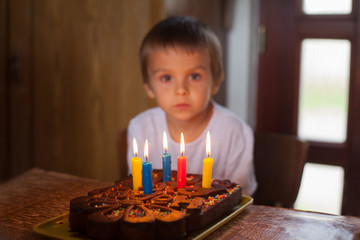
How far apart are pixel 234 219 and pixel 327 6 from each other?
2.13m

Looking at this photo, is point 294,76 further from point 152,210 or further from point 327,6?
point 152,210

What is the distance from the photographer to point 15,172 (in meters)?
2.69

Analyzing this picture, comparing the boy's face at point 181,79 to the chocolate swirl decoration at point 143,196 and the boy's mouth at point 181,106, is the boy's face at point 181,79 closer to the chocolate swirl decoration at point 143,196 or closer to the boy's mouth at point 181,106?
the boy's mouth at point 181,106

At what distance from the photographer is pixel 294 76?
285 centimetres

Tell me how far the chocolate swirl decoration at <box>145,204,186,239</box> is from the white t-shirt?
70 centimetres

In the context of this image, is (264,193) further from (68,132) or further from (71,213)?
(68,132)

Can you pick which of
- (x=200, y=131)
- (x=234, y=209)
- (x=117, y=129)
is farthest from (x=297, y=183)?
(x=117, y=129)

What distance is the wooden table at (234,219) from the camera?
844mm

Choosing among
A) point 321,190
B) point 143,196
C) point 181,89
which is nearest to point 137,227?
point 143,196

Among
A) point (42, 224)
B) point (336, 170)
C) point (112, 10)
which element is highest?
point (112, 10)

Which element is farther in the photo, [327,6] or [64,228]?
[327,6]

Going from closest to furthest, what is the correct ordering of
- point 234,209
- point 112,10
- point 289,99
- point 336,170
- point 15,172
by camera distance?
point 234,209
point 112,10
point 15,172
point 289,99
point 336,170

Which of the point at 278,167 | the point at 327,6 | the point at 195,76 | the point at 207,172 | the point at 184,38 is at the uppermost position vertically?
the point at 327,6

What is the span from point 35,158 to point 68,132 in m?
0.28
